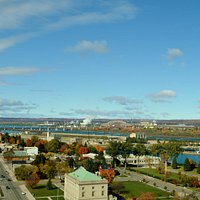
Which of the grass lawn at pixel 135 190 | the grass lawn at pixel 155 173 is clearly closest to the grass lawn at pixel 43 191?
the grass lawn at pixel 135 190

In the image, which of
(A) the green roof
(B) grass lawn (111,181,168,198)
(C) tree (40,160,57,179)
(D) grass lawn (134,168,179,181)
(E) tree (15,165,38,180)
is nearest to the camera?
(A) the green roof

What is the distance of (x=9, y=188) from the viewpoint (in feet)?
179

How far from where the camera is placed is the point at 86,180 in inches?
1825

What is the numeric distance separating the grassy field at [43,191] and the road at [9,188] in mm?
1791

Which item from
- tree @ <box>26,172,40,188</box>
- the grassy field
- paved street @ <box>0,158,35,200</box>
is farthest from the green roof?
tree @ <box>26,172,40,188</box>

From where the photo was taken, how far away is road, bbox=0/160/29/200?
49281mm

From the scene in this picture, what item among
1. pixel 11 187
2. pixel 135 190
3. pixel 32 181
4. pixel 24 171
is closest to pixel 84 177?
pixel 32 181

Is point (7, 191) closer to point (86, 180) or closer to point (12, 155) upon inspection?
point (86, 180)

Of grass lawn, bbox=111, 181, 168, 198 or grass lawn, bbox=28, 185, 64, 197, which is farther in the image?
grass lawn, bbox=111, 181, 168, 198

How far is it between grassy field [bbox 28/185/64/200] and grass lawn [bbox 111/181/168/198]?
309 inches

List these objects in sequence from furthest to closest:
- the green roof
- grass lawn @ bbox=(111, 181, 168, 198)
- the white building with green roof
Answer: grass lawn @ bbox=(111, 181, 168, 198) < the green roof < the white building with green roof

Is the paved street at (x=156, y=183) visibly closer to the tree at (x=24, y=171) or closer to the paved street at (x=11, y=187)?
the tree at (x=24, y=171)

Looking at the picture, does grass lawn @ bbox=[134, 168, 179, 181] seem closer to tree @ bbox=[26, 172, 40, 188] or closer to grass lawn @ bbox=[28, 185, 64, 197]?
grass lawn @ bbox=[28, 185, 64, 197]

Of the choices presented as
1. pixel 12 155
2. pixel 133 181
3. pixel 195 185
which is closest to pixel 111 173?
pixel 133 181
